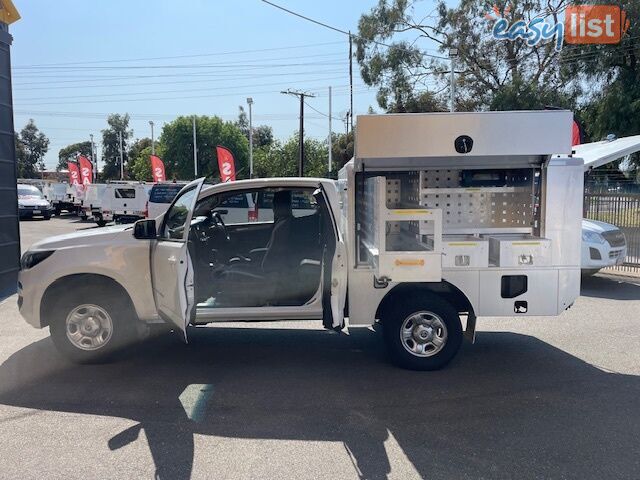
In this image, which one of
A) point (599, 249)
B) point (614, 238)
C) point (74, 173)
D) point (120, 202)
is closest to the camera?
point (599, 249)

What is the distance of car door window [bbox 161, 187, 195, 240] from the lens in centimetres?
568

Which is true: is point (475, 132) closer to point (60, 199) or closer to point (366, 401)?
point (366, 401)

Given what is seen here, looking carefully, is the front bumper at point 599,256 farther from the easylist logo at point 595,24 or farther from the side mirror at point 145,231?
the easylist logo at point 595,24

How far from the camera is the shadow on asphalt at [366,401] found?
4.00m

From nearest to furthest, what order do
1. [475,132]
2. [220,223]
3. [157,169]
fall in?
1. [475,132]
2. [220,223]
3. [157,169]

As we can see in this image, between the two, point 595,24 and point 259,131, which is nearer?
point 595,24

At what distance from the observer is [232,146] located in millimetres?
67312

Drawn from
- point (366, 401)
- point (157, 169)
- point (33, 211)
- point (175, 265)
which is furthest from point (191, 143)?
point (366, 401)

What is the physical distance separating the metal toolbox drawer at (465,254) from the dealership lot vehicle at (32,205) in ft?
92.0

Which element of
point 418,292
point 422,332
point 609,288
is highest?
point 418,292

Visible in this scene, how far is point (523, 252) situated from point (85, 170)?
118 ft

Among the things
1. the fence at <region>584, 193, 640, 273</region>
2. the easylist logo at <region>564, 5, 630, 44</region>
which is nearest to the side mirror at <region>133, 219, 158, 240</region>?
the fence at <region>584, 193, 640, 273</region>

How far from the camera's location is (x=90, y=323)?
19.0ft

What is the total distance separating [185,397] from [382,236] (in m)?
2.23
